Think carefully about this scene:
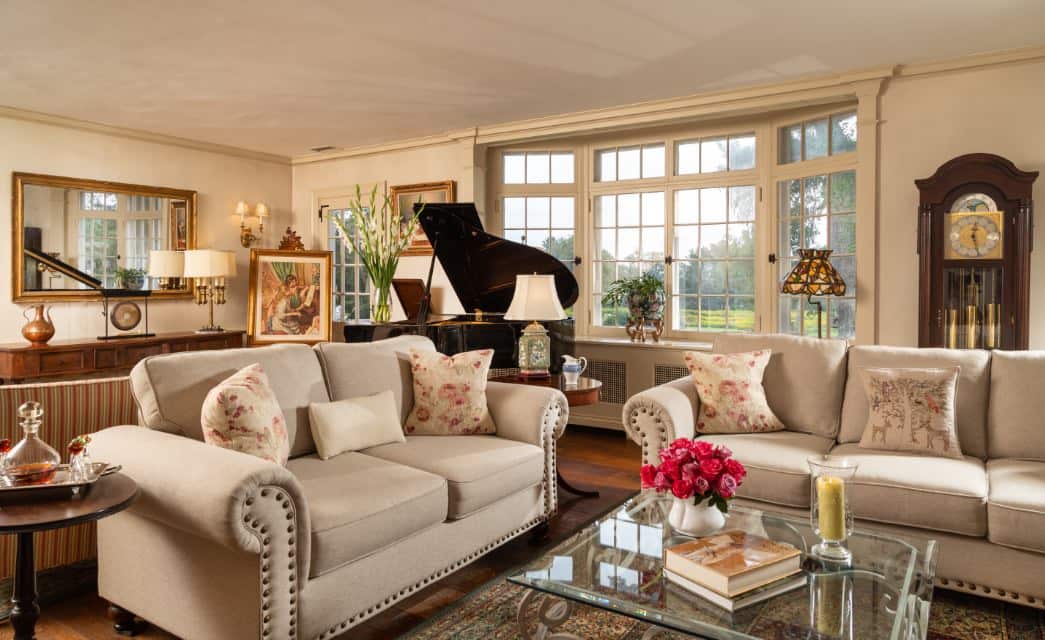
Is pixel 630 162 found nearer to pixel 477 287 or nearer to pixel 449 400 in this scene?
pixel 477 287

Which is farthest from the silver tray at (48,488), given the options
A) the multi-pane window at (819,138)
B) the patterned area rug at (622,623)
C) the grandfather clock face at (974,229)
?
the multi-pane window at (819,138)

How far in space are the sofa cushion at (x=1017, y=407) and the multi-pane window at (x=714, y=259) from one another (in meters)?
2.27

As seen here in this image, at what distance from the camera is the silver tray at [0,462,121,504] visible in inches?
Result: 73.3

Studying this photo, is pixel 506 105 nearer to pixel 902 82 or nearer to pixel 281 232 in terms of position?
pixel 902 82

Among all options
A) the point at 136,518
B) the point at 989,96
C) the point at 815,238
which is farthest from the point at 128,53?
the point at 989,96

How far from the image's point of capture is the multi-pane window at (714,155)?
5375 millimetres

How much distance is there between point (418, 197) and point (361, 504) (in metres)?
4.37

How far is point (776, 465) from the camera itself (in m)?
2.91

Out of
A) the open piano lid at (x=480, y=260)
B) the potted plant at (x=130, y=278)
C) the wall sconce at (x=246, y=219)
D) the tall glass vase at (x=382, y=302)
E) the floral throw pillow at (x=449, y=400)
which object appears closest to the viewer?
the floral throw pillow at (x=449, y=400)

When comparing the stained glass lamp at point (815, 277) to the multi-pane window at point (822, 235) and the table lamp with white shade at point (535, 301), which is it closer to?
the multi-pane window at point (822, 235)

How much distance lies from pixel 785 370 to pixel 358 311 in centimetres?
454

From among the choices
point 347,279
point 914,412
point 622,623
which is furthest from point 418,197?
point 622,623

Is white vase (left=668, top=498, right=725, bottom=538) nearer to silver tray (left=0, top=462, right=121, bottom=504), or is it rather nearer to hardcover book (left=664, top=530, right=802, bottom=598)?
hardcover book (left=664, top=530, right=802, bottom=598)

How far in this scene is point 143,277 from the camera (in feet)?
19.2
